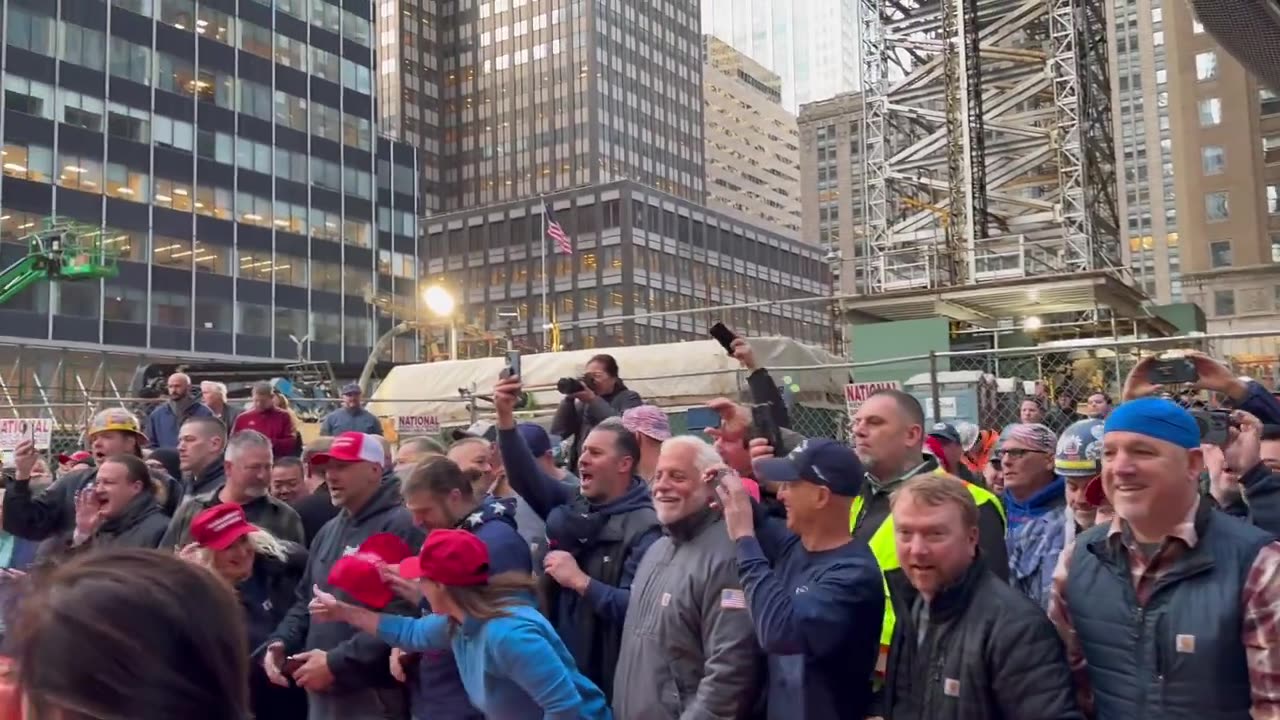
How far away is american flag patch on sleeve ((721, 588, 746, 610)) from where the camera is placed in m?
3.99

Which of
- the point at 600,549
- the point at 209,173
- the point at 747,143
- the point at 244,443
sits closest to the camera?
the point at 600,549

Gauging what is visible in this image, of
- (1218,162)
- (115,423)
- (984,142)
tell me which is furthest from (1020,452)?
(1218,162)

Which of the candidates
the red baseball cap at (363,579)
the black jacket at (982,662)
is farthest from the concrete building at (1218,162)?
the red baseball cap at (363,579)

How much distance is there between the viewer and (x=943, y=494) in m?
3.47

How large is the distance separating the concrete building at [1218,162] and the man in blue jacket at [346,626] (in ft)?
220

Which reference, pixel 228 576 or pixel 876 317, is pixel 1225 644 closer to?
pixel 228 576

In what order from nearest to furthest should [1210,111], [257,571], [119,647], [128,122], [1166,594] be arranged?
[119,647] → [1166,594] → [257,571] → [128,122] → [1210,111]

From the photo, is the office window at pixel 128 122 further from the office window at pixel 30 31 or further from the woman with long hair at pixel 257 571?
the woman with long hair at pixel 257 571

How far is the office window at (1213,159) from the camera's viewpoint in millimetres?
66750

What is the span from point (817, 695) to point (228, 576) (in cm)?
275

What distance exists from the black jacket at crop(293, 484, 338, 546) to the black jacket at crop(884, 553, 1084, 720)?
4.11 m

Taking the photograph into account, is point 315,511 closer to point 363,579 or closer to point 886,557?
point 363,579

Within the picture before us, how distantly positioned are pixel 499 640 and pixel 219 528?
5.68ft

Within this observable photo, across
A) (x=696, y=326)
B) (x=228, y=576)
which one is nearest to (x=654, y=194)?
(x=696, y=326)
